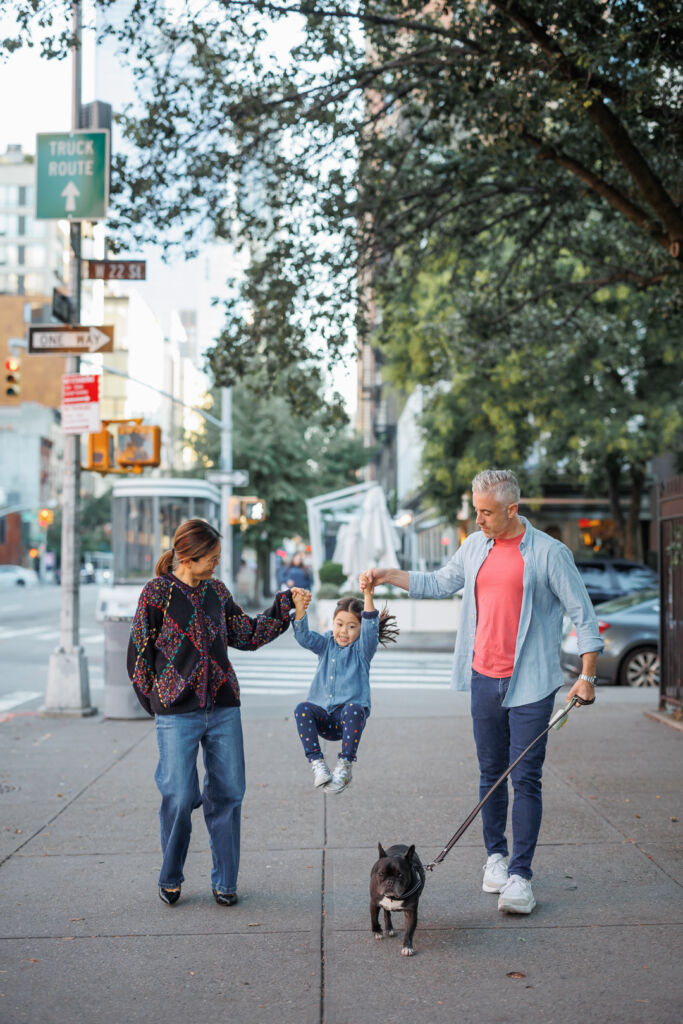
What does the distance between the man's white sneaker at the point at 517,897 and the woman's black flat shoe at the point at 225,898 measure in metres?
1.20

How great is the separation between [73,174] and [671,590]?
7546mm

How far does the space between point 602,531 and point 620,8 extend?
102 feet

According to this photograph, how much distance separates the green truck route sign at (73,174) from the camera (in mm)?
12172

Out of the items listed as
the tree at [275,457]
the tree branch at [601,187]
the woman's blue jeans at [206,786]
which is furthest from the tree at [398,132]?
the tree at [275,457]

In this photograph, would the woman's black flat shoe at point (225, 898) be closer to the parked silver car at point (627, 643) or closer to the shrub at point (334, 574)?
the parked silver car at point (627, 643)

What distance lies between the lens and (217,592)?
5.29 meters

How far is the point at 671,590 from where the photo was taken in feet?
38.2

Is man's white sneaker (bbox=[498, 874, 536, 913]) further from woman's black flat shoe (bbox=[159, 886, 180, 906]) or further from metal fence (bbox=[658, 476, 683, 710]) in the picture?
metal fence (bbox=[658, 476, 683, 710])

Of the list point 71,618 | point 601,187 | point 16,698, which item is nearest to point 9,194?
point 16,698

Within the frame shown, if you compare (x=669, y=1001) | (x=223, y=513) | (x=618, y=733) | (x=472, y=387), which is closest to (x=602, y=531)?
(x=472, y=387)

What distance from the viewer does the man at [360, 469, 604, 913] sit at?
515cm

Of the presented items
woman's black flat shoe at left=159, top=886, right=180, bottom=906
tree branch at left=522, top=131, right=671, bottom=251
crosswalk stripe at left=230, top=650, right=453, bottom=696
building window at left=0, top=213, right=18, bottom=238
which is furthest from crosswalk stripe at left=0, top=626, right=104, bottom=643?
building window at left=0, top=213, right=18, bottom=238

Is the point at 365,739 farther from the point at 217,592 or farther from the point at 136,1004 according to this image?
the point at 136,1004

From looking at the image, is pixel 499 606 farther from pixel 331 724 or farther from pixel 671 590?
pixel 671 590
